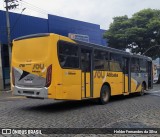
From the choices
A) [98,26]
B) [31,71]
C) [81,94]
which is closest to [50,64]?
[31,71]

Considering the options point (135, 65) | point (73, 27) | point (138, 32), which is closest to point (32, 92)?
point (135, 65)

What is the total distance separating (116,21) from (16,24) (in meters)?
18.3

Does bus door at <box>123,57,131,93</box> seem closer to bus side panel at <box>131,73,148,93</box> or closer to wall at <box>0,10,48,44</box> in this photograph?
bus side panel at <box>131,73,148,93</box>

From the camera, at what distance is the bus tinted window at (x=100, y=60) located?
1526 cm

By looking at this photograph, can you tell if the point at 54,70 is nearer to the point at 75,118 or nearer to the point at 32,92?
the point at 32,92

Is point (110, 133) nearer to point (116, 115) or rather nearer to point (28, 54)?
point (116, 115)

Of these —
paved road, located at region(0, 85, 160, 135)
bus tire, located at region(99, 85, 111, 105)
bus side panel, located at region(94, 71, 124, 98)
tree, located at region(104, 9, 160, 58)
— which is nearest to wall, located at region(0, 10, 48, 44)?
tree, located at region(104, 9, 160, 58)

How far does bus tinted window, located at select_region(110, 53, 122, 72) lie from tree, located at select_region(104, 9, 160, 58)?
81.4 feet

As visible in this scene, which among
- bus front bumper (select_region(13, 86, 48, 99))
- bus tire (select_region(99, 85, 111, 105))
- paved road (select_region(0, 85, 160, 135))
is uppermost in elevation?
bus front bumper (select_region(13, 86, 48, 99))

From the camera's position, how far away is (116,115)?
1195 centimetres

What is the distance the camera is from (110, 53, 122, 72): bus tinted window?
16.9 m

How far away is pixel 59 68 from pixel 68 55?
0.90 meters

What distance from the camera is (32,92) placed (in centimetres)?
1264

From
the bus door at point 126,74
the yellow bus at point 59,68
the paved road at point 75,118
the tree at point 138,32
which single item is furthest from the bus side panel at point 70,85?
the tree at point 138,32
